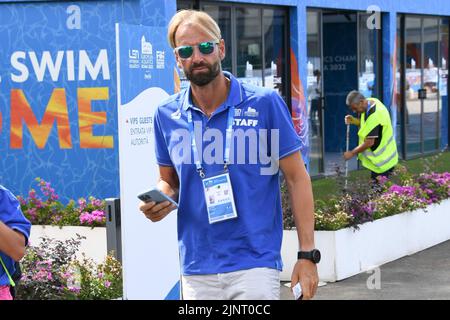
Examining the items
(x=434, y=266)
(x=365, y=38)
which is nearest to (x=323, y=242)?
(x=434, y=266)

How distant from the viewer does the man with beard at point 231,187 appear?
436 cm

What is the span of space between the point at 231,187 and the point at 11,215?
3.02 ft

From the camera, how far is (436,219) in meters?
11.9

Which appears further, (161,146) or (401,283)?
(401,283)

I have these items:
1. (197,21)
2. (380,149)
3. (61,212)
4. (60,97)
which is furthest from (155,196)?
(380,149)

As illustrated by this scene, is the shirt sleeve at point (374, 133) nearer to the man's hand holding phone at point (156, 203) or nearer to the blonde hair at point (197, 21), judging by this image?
the blonde hair at point (197, 21)

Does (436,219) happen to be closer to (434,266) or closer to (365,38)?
(434,266)

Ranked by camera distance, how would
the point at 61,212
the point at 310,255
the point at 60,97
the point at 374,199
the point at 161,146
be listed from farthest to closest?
the point at 60,97 < the point at 374,199 < the point at 61,212 < the point at 161,146 < the point at 310,255

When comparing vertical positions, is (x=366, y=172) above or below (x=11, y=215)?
below

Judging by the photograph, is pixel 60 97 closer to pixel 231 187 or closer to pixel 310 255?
pixel 231 187

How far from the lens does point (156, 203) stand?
171 inches

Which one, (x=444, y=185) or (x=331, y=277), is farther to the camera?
(x=444, y=185)

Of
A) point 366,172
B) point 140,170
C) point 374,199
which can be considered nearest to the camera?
point 140,170
